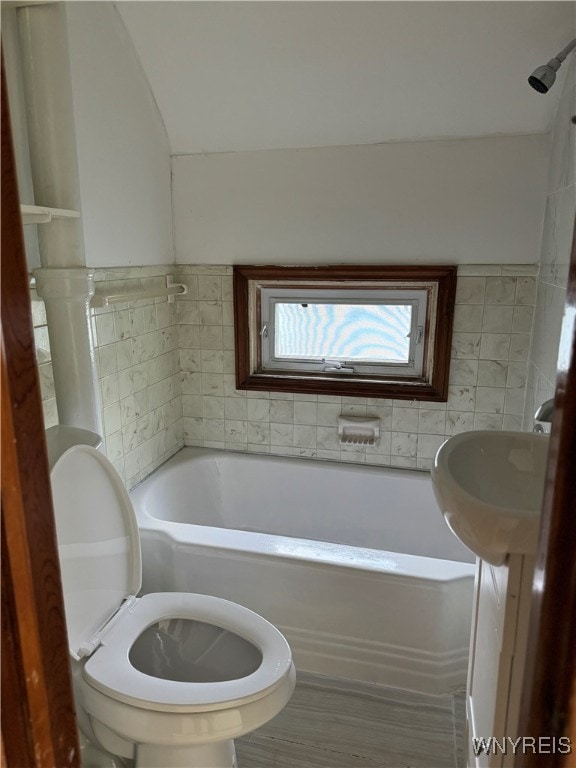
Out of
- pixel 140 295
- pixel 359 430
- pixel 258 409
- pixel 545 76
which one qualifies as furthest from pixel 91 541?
pixel 545 76

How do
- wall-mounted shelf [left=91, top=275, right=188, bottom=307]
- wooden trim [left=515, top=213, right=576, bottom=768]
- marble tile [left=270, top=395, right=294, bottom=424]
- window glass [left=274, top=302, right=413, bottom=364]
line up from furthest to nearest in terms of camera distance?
marble tile [left=270, top=395, right=294, bottom=424] → window glass [left=274, top=302, right=413, bottom=364] → wall-mounted shelf [left=91, top=275, right=188, bottom=307] → wooden trim [left=515, top=213, right=576, bottom=768]

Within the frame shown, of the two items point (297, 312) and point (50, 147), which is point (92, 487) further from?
point (297, 312)

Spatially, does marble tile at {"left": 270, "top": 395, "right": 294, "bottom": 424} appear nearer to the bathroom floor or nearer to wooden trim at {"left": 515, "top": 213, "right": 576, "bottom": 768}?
the bathroom floor

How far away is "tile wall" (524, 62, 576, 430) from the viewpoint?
69.1 inches

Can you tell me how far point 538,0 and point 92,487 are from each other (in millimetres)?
1978

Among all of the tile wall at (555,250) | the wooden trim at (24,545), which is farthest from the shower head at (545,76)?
the wooden trim at (24,545)

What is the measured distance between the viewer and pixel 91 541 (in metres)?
1.49

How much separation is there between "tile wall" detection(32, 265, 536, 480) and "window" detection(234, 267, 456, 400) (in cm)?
6

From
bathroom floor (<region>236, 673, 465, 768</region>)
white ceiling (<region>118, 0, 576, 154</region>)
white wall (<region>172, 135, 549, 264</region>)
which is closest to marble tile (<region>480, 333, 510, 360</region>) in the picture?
white wall (<region>172, 135, 549, 264</region>)

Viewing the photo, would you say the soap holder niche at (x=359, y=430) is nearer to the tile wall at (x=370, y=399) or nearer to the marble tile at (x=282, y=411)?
the tile wall at (x=370, y=399)

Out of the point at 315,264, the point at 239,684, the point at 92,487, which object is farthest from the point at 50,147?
the point at 239,684

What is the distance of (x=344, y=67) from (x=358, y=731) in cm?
227

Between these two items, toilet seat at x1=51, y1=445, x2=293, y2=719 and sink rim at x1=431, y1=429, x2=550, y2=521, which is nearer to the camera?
sink rim at x1=431, y1=429, x2=550, y2=521

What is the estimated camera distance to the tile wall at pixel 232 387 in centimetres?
216
